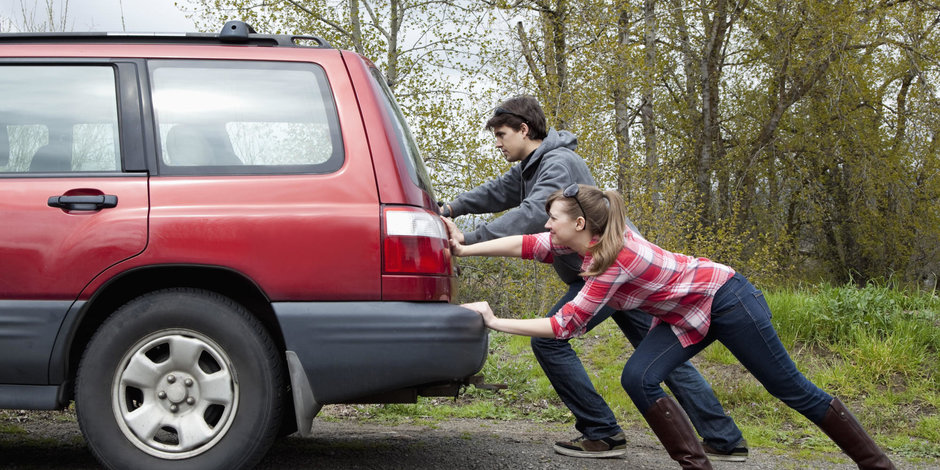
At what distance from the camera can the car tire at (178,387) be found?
307cm

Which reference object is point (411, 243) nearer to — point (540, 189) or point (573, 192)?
point (573, 192)

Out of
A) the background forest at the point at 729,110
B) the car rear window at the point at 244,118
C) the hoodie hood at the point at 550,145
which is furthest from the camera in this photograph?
the background forest at the point at 729,110

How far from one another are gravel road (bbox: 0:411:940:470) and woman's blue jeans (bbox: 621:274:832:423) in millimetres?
740

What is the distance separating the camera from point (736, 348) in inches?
138

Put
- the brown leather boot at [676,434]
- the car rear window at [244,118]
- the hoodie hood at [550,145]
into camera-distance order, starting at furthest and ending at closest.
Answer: the hoodie hood at [550,145], the brown leather boot at [676,434], the car rear window at [244,118]

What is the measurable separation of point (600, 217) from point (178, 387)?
1742 mm

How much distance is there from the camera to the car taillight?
10.2ft

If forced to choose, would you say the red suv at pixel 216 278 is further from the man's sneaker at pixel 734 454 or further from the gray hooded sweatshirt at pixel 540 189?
the man's sneaker at pixel 734 454

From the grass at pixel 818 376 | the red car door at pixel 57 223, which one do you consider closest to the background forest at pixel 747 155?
the grass at pixel 818 376

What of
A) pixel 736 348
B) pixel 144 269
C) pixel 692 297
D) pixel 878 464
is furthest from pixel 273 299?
pixel 878 464

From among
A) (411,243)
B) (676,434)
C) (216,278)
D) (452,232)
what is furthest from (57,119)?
(676,434)

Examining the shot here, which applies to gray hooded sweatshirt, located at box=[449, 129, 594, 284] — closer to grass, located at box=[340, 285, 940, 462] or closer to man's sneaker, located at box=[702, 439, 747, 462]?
man's sneaker, located at box=[702, 439, 747, 462]

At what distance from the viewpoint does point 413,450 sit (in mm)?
4207

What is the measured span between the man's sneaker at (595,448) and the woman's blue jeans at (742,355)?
0.81 meters
